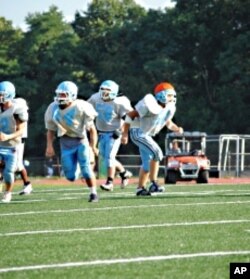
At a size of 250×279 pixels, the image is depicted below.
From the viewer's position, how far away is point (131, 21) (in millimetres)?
59938

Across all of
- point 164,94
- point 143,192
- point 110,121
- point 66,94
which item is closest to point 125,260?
point 66,94

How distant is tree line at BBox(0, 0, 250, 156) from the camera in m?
51.3

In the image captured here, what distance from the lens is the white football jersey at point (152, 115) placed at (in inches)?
548

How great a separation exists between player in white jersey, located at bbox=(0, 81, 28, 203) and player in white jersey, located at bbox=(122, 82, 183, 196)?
1744 millimetres

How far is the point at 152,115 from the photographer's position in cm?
1412

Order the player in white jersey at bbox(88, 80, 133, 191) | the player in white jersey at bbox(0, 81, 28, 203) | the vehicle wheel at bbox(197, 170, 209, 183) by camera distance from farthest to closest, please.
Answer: the vehicle wheel at bbox(197, 170, 209, 183), the player in white jersey at bbox(88, 80, 133, 191), the player in white jersey at bbox(0, 81, 28, 203)

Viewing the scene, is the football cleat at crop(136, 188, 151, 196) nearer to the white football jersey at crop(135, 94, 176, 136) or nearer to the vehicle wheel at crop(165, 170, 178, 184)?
the white football jersey at crop(135, 94, 176, 136)

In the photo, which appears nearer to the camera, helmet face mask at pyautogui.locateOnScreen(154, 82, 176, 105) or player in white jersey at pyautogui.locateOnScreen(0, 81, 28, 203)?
player in white jersey at pyautogui.locateOnScreen(0, 81, 28, 203)

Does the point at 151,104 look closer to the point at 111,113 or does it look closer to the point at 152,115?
the point at 152,115

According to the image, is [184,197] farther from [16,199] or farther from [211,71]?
[211,71]

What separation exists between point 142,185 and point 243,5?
40515 mm

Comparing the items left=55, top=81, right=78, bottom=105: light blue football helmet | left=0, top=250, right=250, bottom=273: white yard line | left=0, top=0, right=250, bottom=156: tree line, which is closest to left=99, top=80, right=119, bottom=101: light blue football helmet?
left=55, top=81, right=78, bottom=105: light blue football helmet

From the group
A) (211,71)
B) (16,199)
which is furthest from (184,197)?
(211,71)

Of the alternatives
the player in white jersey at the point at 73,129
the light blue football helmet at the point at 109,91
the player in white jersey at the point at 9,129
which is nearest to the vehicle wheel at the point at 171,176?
the light blue football helmet at the point at 109,91
